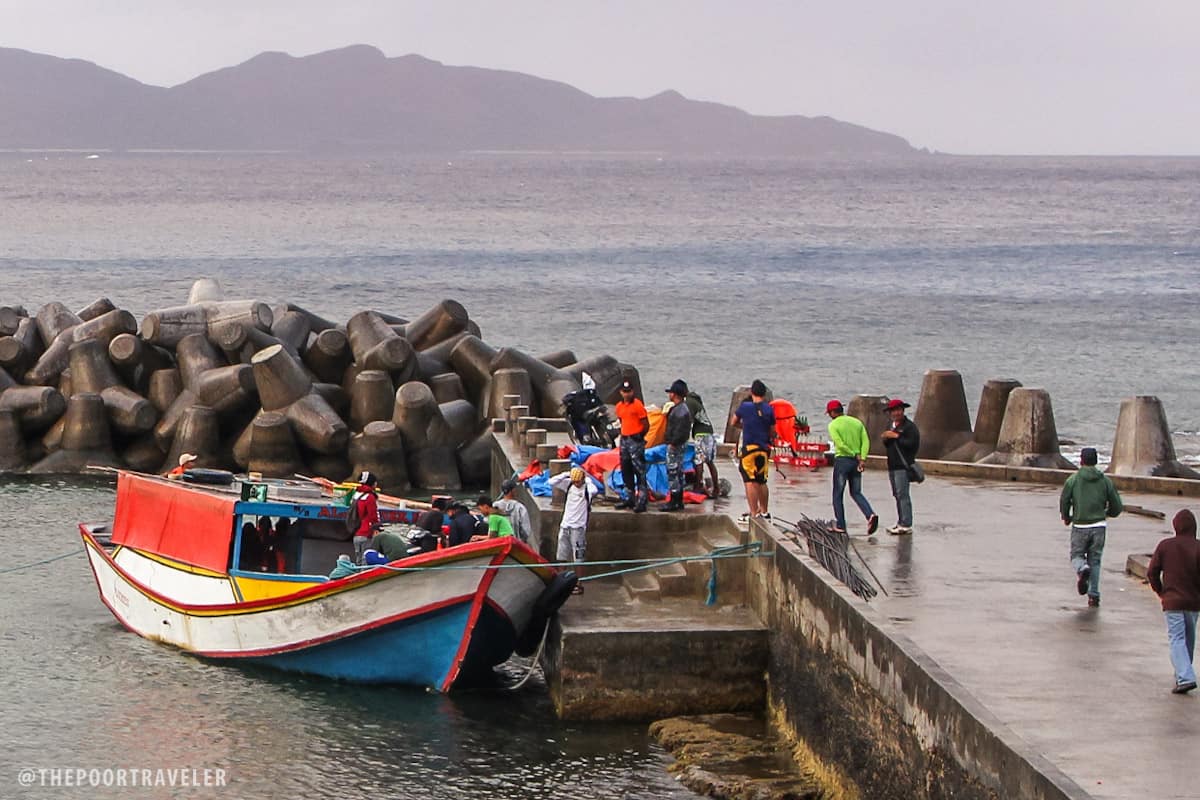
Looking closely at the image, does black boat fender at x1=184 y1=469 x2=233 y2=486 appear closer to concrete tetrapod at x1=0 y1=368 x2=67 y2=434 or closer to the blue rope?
the blue rope

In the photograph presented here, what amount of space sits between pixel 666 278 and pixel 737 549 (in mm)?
66935

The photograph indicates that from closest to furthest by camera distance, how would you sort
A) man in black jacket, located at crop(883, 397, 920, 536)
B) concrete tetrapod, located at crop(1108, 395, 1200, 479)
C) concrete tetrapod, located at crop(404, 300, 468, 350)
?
man in black jacket, located at crop(883, 397, 920, 536)
concrete tetrapod, located at crop(1108, 395, 1200, 479)
concrete tetrapod, located at crop(404, 300, 468, 350)

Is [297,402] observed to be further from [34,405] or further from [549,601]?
[549,601]

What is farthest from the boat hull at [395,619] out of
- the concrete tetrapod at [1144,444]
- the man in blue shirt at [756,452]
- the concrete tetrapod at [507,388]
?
the concrete tetrapod at [507,388]

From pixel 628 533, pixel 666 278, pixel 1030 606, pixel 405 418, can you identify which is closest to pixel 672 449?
pixel 628 533

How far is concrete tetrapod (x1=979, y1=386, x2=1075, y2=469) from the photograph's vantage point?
25.3 meters

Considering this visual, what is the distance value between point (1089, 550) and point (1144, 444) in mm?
8890

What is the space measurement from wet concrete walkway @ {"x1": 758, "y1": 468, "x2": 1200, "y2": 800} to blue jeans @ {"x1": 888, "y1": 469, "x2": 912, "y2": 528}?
0.71 ft

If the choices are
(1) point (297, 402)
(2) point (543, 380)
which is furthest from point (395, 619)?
(2) point (543, 380)

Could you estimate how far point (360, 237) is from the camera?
114 meters

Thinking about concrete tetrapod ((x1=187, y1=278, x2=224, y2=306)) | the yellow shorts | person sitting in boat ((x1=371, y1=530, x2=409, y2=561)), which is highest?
concrete tetrapod ((x1=187, y1=278, x2=224, y2=306))

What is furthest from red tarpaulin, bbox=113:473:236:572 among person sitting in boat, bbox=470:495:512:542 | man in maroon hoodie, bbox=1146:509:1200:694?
man in maroon hoodie, bbox=1146:509:1200:694

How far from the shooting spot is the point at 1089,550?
52.6 feet

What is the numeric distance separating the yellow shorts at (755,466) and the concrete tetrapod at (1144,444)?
6749mm
